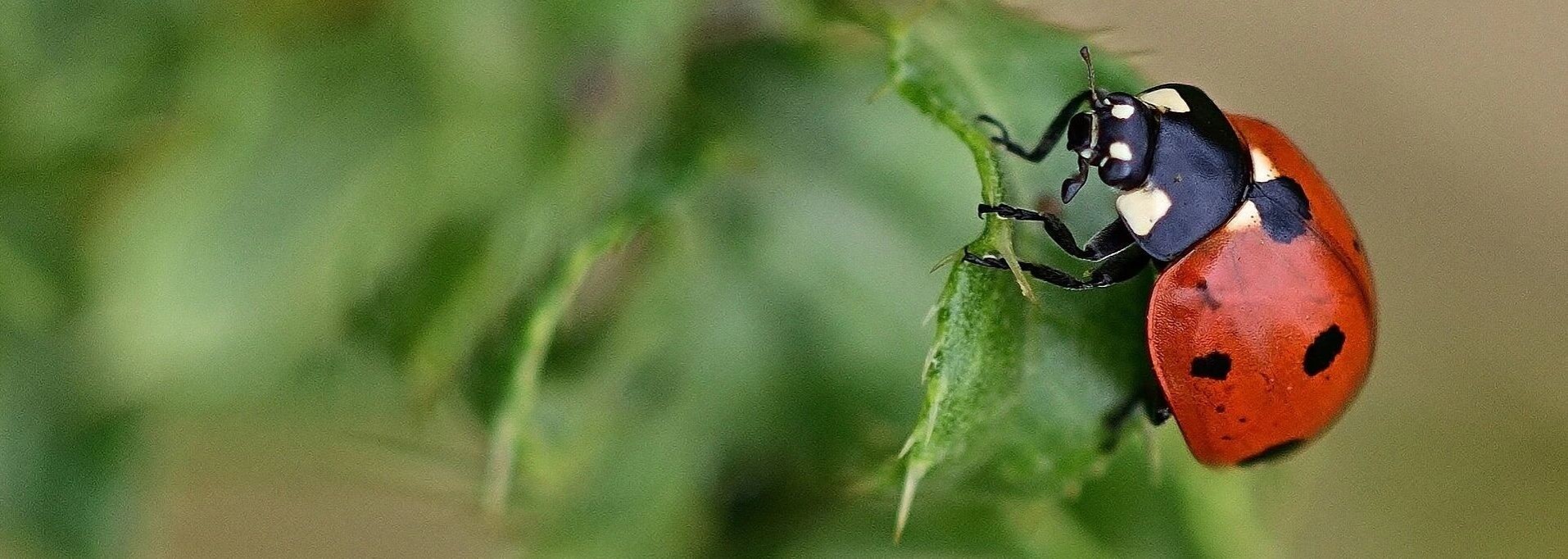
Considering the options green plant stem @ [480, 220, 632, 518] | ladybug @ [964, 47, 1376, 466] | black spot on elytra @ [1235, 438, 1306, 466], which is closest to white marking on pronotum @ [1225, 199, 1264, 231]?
ladybug @ [964, 47, 1376, 466]

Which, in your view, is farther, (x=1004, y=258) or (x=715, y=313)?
(x=715, y=313)

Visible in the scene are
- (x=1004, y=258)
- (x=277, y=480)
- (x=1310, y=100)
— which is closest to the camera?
(x=1004, y=258)

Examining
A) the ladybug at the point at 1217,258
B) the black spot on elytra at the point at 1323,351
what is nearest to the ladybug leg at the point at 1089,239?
the ladybug at the point at 1217,258

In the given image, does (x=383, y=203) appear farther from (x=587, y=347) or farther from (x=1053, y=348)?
(x=1053, y=348)

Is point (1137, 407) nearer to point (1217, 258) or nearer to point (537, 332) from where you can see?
point (1217, 258)

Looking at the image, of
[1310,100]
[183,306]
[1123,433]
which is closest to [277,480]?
[183,306]
